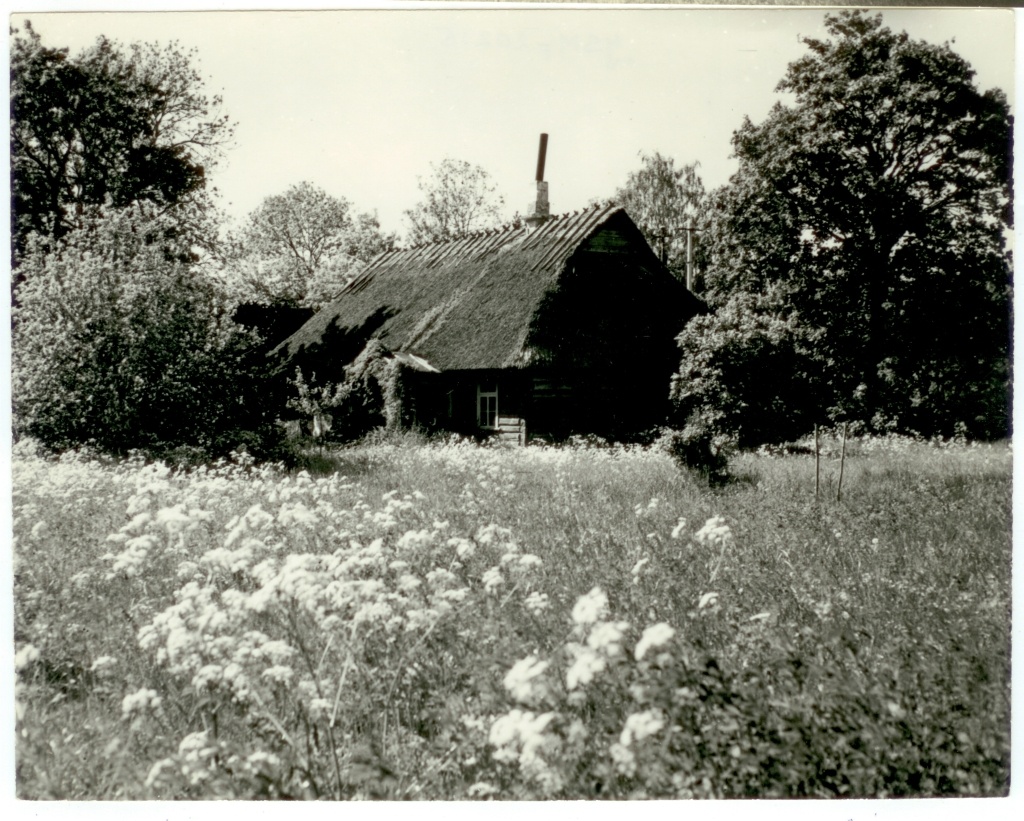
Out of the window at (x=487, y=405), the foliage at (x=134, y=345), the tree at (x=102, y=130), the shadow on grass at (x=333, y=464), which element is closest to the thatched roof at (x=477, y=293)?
the window at (x=487, y=405)

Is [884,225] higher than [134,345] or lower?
higher

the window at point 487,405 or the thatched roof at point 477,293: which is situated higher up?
the thatched roof at point 477,293

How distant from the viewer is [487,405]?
14.3m

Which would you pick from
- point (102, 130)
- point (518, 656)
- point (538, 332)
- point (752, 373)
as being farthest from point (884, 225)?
point (102, 130)

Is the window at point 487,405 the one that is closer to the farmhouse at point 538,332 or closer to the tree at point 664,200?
the farmhouse at point 538,332

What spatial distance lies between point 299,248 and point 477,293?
374 cm

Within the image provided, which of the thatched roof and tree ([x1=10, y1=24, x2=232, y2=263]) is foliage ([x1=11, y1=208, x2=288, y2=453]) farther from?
the thatched roof

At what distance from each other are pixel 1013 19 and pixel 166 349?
886cm

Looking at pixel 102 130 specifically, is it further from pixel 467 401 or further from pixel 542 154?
pixel 467 401

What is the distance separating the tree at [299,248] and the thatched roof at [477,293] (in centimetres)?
153

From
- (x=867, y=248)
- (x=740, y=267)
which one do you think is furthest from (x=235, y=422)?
(x=867, y=248)

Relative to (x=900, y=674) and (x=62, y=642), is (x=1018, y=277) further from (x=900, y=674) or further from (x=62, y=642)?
(x=62, y=642)

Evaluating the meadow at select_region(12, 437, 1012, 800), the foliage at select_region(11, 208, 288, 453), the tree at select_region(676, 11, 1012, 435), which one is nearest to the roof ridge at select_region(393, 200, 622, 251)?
the tree at select_region(676, 11, 1012, 435)

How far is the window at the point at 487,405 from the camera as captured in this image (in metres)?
14.1
